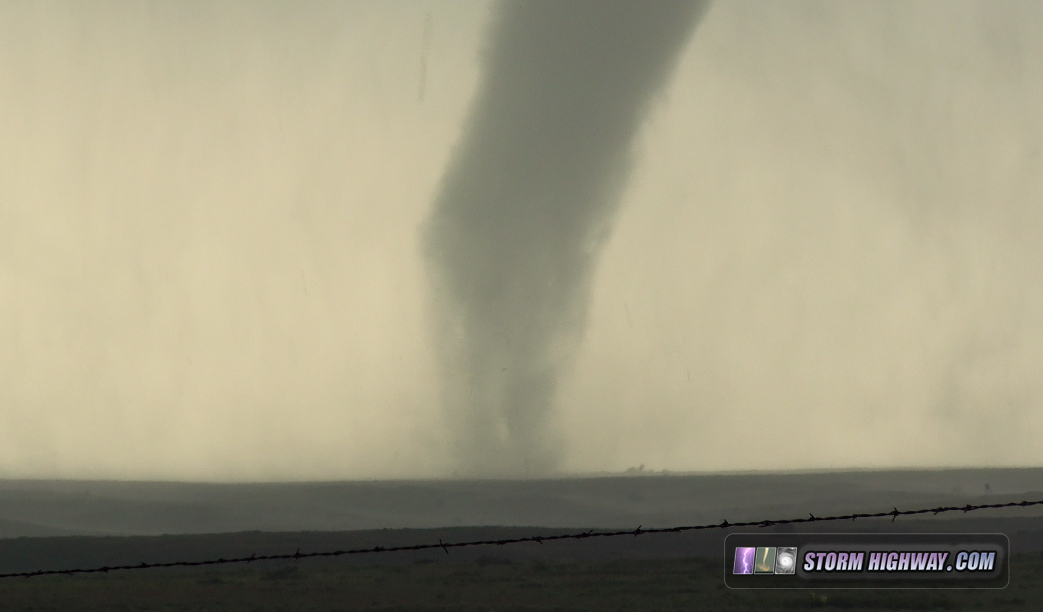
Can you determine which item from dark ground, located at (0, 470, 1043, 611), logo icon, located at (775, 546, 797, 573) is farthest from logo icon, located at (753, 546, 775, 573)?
dark ground, located at (0, 470, 1043, 611)

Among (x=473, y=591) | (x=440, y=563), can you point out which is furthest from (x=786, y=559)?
(x=440, y=563)

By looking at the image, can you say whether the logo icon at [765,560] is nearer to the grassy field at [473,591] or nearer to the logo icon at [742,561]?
the logo icon at [742,561]

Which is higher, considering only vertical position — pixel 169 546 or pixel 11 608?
pixel 169 546

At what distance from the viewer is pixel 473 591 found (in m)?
31.6

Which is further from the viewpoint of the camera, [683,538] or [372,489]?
[372,489]

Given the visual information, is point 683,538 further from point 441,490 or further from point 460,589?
point 441,490

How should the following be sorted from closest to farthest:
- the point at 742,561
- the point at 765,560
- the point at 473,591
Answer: the point at 765,560 < the point at 742,561 < the point at 473,591

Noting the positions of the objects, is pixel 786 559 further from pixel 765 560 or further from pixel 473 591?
pixel 473 591

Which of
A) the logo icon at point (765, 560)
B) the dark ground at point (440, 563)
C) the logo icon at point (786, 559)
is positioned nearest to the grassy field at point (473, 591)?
the dark ground at point (440, 563)

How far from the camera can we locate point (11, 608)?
2672 centimetres

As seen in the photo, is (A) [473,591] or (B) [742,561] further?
(A) [473,591]

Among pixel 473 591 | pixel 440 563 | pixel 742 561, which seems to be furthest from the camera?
pixel 440 563

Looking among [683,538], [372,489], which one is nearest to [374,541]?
[683,538]

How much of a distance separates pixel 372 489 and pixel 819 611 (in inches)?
5759
